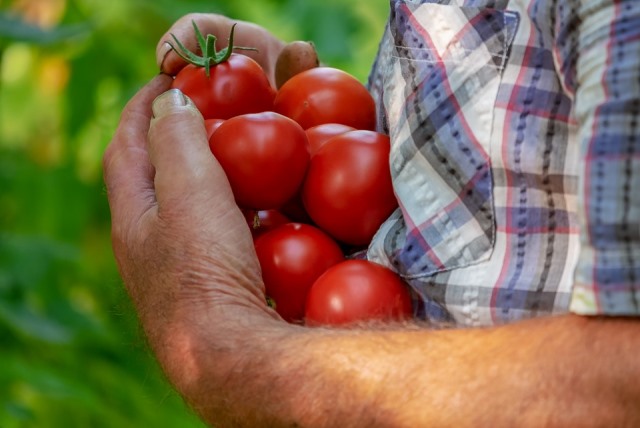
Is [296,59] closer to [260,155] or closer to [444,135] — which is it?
[260,155]

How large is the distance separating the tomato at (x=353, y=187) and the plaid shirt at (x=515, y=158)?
0.03 meters

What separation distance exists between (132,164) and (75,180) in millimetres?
1422

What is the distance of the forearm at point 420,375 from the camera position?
0.82 metres

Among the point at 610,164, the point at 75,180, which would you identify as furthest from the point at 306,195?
the point at 75,180

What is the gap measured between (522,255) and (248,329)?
0.87ft

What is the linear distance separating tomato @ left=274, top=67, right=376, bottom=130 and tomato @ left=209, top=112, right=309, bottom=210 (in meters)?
0.12

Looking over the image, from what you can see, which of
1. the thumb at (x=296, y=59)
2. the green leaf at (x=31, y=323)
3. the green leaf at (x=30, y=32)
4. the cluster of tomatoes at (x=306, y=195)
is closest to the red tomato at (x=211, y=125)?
the cluster of tomatoes at (x=306, y=195)

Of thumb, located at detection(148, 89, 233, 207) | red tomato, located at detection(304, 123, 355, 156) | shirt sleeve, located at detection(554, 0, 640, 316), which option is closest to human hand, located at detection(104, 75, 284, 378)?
thumb, located at detection(148, 89, 233, 207)

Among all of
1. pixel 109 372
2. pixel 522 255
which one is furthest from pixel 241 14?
pixel 522 255

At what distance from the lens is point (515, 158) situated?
0.93 m

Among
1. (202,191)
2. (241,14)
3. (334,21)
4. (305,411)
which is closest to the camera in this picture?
(305,411)

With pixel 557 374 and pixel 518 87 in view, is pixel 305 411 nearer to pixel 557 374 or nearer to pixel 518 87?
pixel 557 374

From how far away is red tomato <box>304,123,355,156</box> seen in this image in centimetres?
117

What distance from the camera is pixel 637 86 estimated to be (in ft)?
2.61
